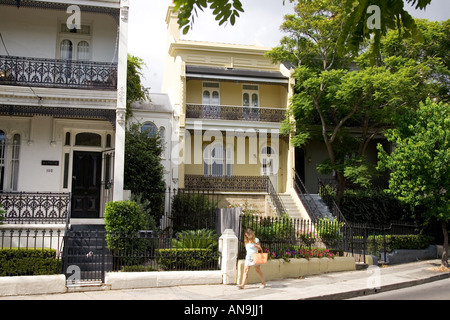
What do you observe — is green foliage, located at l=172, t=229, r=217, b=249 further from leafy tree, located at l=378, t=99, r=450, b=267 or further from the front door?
leafy tree, located at l=378, t=99, r=450, b=267

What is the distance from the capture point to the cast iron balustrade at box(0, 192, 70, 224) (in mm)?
12984

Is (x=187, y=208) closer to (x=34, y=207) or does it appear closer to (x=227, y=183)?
(x=227, y=183)

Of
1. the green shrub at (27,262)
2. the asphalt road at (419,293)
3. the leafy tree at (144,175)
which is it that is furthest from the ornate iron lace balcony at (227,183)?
the green shrub at (27,262)

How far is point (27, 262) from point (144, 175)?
6721 mm

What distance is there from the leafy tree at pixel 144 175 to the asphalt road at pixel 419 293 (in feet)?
27.5

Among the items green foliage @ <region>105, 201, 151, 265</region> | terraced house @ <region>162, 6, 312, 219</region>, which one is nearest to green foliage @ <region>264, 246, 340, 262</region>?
green foliage @ <region>105, 201, 151, 265</region>

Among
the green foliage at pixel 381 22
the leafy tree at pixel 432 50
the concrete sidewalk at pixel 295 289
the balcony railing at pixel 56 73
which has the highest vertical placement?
the leafy tree at pixel 432 50

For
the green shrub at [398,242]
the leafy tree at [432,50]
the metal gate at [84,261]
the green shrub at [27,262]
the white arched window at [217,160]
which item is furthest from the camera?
the white arched window at [217,160]

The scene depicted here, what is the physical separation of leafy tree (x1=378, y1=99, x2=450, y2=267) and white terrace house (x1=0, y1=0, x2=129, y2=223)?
10261mm

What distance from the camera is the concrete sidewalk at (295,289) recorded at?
9.88m

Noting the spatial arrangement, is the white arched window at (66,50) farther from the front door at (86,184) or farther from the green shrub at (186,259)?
the green shrub at (186,259)

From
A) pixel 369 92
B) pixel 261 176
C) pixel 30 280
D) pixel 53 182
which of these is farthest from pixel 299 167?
pixel 30 280

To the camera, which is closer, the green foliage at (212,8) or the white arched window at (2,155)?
the green foliage at (212,8)

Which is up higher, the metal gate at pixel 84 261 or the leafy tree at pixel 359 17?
the leafy tree at pixel 359 17
